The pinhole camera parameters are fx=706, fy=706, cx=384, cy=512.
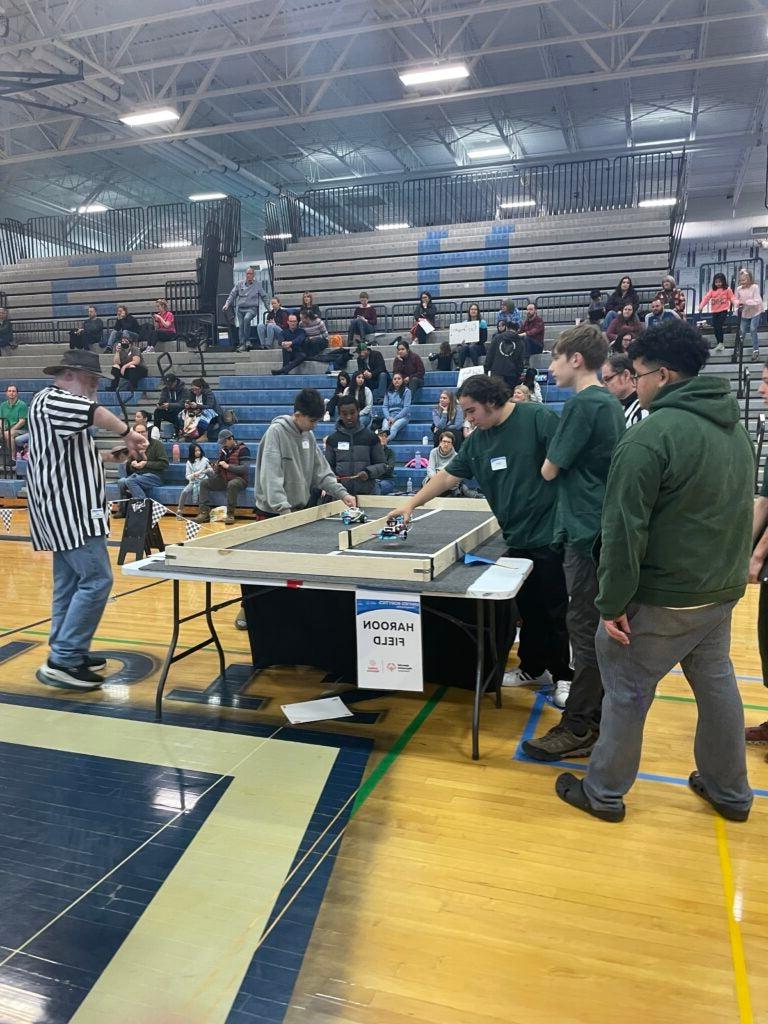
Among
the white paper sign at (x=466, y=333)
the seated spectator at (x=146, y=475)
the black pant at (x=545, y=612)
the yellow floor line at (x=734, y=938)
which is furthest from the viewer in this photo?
the white paper sign at (x=466, y=333)

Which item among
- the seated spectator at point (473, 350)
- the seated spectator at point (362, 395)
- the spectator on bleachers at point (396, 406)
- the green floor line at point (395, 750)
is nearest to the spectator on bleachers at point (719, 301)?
the seated spectator at point (473, 350)

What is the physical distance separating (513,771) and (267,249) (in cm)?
1541

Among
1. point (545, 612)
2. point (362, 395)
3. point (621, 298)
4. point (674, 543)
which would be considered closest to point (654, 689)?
point (674, 543)

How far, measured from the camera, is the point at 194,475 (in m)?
9.73

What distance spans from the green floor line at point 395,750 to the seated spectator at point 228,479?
6177 mm

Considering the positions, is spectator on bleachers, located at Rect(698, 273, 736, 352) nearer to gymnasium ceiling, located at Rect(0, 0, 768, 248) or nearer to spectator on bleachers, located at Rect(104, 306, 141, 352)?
gymnasium ceiling, located at Rect(0, 0, 768, 248)

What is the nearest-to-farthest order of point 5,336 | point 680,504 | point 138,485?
1. point 680,504
2. point 138,485
3. point 5,336

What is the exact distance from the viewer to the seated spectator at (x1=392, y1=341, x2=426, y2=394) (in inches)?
416

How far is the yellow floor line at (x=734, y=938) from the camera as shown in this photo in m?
1.66

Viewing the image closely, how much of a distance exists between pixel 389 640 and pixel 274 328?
37.1 ft

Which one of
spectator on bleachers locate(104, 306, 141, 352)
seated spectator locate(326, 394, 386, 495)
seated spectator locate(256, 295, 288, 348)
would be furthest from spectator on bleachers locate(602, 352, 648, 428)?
spectator on bleachers locate(104, 306, 141, 352)

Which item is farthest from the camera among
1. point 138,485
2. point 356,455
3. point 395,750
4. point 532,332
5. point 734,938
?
point 532,332

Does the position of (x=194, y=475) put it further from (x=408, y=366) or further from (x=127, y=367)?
(x=127, y=367)

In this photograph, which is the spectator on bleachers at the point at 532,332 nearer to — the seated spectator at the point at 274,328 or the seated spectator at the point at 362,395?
the seated spectator at the point at 362,395
